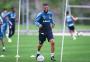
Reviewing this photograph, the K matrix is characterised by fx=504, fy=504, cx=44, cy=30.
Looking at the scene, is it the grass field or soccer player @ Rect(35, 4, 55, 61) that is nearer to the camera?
soccer player @ Rect(35, 4, 55, 61)

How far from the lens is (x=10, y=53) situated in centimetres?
2455

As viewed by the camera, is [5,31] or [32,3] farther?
[32,3]

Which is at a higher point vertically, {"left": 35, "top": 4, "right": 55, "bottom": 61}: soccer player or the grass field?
{"left": 35, "top": 4, "right": 55, "bottom": 61}: soccer player

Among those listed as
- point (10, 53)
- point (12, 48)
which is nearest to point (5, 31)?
point (12, 48)

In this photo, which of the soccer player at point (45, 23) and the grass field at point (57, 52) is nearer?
the soccer player at point (45, 23)

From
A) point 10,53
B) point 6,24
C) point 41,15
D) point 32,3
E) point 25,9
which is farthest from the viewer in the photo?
point 32,3

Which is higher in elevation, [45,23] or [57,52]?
[45,23]

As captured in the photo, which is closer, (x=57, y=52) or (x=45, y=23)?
(x=45, y=23)

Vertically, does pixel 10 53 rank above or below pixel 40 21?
below

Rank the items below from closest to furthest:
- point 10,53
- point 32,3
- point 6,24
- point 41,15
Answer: point 41,15 < point 10,53 < point 6,24 < point 32,3

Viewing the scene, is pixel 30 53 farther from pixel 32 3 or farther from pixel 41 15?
pixel 32 3

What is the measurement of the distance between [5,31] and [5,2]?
2379cm

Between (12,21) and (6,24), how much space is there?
648 mm

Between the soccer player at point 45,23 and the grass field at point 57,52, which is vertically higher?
the soccer player at point 45,23
